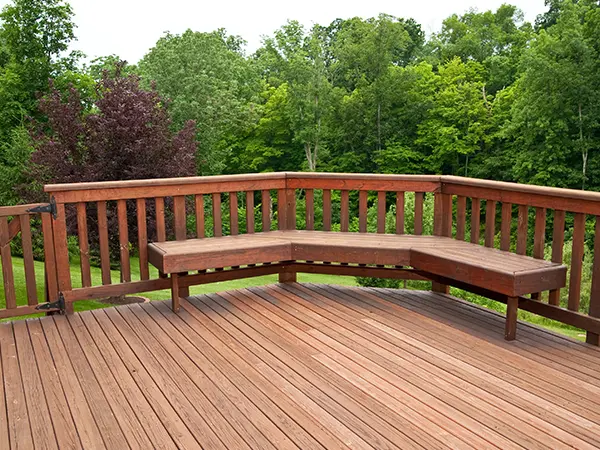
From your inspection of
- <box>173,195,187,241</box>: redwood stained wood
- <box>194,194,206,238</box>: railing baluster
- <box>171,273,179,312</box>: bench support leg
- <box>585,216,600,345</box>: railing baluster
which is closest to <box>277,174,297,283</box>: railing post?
<box>194,194,206,238</box>: railing baluster

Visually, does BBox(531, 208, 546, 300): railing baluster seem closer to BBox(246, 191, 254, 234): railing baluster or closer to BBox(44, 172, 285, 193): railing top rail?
BBox(44, 172, 285, 193): railing top rail

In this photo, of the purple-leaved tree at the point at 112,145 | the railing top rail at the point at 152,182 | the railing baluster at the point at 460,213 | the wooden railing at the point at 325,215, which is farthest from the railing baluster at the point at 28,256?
the railing baluster at the point at 460,213

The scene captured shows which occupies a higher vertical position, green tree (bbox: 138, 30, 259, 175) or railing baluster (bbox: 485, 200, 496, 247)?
green tree (bbox: 138, 30, 259, 175)

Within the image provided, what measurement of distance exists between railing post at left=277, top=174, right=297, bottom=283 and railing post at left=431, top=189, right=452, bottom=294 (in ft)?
3.80

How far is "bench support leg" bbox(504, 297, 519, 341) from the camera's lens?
141 inches

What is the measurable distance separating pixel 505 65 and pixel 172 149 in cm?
2598

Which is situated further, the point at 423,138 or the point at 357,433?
the point at 423,138

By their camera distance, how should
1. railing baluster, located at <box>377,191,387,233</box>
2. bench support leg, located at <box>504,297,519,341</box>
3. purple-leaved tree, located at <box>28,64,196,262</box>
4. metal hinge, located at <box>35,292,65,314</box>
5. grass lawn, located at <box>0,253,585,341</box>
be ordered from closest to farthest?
bench support leg, located at <box>504,297,519,341</box> < metal hinge, located at <box>35,292,65,314</box> < railing baluster, located at <box>377,191,387,233</box> < purple-leaved tree, located at <box>28,64,196,262</box> < grass lawn, located at <box>0,253,585,341</box>

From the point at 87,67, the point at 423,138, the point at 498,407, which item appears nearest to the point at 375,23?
the point at 423,138

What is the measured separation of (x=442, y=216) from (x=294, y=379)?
2.13 m


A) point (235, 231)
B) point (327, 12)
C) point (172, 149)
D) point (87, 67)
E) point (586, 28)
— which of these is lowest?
point (235, 231)

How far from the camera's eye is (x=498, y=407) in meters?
2.75

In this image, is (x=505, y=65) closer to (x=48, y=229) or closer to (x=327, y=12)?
(x=327, y=12)

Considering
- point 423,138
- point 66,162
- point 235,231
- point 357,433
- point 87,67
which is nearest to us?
point 357,433
